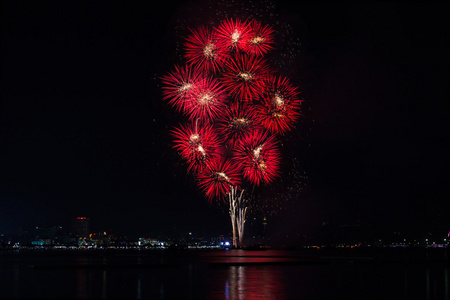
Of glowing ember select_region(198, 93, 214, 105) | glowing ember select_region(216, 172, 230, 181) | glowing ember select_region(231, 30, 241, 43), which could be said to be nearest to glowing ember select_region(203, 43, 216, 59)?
glowing ember select_region(231, 30, 241, 43)

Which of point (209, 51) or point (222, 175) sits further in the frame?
point (222, 175)

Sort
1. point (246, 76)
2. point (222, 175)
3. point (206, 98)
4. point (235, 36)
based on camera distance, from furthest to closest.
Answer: point (222, 175) < point (206, 98) < point (235, 36) < point (246, 76)

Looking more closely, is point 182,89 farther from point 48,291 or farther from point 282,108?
point 48,291

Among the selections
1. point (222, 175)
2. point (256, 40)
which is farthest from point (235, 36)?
point (222, 175)

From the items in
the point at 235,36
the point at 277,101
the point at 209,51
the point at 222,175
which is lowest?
the point at 222,175

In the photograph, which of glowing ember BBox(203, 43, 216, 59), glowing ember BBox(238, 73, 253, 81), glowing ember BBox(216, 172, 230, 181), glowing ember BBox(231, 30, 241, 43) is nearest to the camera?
glowing ember BBox(238, 73, 253, 81)

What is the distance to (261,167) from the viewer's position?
1785 inches

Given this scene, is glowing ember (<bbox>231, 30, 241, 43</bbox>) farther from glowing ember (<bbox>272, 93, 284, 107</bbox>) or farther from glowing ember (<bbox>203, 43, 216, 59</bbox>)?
glowing ember (<bbox>272, 93, 284, 107</bbox>)

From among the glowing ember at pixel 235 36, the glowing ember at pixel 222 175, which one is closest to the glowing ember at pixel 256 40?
the glowing ember at pixel 235 36

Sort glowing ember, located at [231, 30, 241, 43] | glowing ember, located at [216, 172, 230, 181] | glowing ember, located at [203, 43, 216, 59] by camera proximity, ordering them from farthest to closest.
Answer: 1. glowing ember, located at [216, 172, 230, 181]
2. glowing ember, located at [203, 43, 216, 59]
3. glowing ember, located at [231, 30, 241, 43]

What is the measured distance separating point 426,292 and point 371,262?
27.2m

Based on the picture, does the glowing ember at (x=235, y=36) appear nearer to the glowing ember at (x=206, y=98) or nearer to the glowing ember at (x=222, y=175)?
the glowing ember at (x=206, y=98)

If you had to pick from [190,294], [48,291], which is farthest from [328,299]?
[48,291]

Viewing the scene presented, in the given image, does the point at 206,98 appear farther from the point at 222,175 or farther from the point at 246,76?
the point at 222,175
